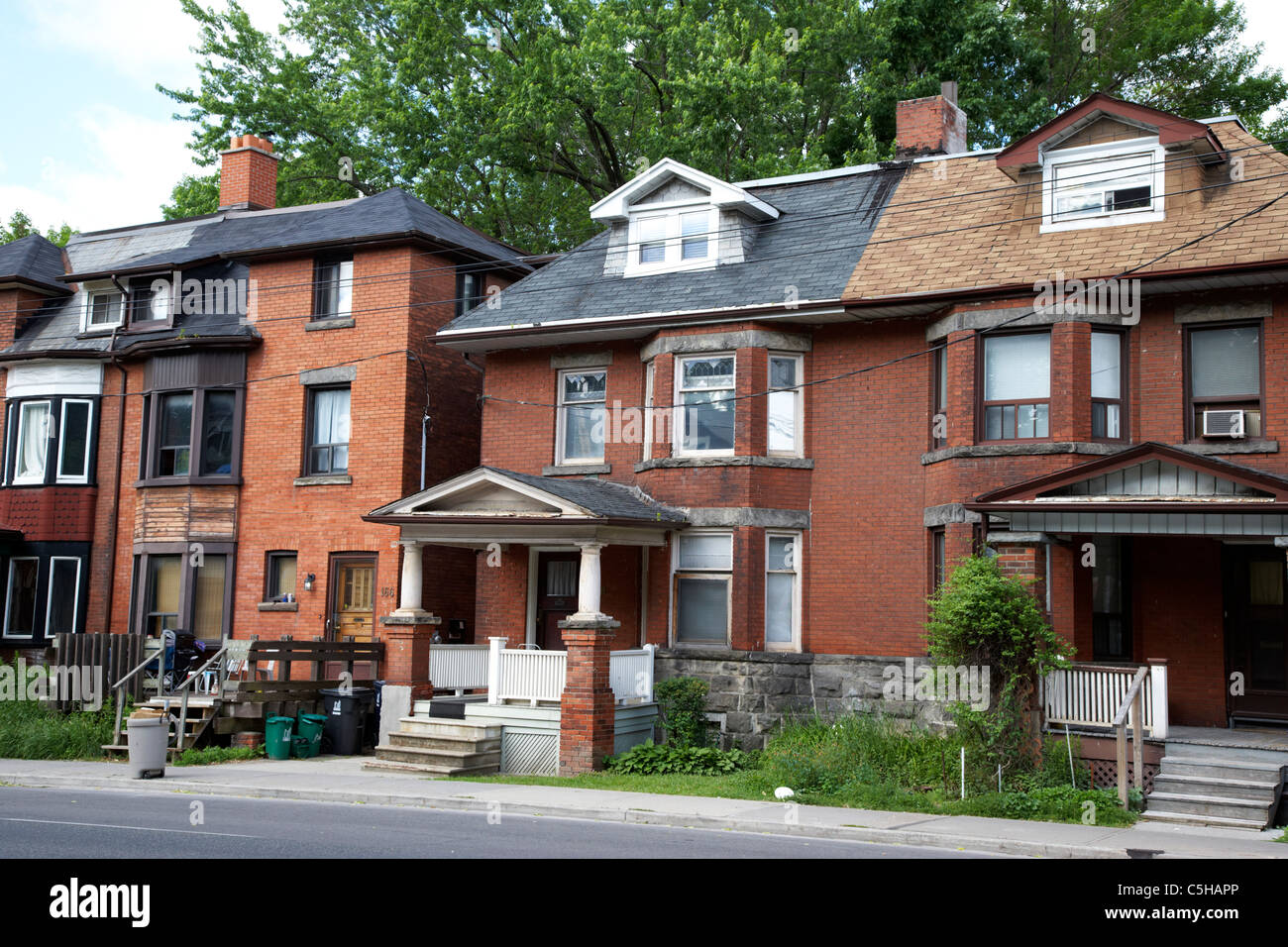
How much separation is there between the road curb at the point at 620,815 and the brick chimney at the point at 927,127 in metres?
14.1

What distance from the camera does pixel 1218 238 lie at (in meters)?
17.5

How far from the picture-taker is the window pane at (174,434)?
25.7 metres

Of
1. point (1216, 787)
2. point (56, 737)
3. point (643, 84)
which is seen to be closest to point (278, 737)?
point (56, 737)

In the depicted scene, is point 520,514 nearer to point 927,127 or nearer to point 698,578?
point 698,578

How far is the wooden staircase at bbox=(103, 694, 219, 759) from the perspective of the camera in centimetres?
2055

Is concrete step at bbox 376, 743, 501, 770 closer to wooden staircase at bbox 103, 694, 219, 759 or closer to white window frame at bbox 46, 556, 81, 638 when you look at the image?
wooden staircase at bbox 103, 694, 219, 759

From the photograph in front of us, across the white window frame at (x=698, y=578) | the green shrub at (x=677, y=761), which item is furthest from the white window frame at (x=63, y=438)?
the green shrub at (x=677, y=761)

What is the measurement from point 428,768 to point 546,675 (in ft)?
7.26

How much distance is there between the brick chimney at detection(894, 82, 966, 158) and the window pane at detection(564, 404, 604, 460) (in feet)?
24.7

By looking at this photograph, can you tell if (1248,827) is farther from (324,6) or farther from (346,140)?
(324,6)

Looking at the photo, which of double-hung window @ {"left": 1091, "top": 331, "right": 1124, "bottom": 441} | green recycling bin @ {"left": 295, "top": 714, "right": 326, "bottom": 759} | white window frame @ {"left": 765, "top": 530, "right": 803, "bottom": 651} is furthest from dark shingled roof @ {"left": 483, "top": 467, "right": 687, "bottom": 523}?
double-hung window @ {"left": 1091, "top": 331, "right": 1124, "bottom": 441}

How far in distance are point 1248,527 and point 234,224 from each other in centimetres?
2209

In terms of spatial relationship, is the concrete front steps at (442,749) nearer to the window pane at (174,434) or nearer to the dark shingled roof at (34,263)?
the window pane at (174,434)
